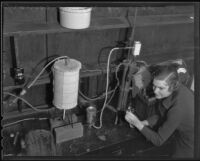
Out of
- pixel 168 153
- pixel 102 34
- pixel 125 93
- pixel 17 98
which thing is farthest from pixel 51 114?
pixel 168 153

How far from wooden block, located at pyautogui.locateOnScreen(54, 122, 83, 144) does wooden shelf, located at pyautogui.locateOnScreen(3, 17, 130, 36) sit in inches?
26.6

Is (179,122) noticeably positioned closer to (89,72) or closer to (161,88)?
(161,88)

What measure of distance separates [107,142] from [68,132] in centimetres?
30

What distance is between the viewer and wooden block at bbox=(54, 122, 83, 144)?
1638mm

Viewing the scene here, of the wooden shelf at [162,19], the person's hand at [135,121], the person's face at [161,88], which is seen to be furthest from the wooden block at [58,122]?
the wooden shelf at [162,19]

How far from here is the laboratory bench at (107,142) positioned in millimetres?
1631

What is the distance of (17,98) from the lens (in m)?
1.74

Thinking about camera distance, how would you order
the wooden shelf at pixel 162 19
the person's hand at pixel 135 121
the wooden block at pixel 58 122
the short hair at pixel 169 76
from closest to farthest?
1. the short hair at pixel 169 76
2. the person's hand at pixel 135 121
3. the wooden block at pixel 58 122
4. the wooden shelf at pixel 162 19

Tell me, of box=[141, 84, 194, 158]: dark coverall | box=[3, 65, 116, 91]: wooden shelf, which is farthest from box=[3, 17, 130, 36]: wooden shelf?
box=[141, 84, 194, 158]: dark coverall

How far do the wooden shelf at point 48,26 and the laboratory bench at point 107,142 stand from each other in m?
0.72

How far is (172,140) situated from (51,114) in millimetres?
994

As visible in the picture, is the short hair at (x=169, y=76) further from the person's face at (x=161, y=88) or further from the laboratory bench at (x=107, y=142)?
the laboratory bench at (x=107, y=142)

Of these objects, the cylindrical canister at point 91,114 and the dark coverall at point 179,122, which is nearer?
the dark coverall at point 179,122

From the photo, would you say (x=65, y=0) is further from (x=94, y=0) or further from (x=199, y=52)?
(x=199, y=52)
